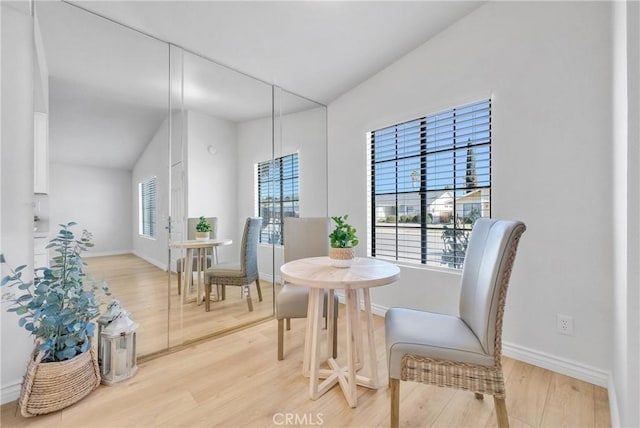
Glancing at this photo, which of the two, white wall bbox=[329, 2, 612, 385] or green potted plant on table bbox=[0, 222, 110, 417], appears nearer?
green potted plant on table bbox=[0, 222, 110, 417]

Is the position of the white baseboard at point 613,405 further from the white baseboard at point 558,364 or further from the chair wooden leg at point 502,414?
the chair wooden leg at point 502,414

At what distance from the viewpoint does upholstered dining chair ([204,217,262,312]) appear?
101 inches

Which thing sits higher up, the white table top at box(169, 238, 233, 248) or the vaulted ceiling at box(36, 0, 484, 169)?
the vaulted ceiling at box(36, 0, 484, 169)

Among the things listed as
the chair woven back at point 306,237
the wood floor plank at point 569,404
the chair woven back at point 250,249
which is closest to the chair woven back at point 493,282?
the wood floor plank at point 569,404

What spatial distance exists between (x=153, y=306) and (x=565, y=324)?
2.98 metres

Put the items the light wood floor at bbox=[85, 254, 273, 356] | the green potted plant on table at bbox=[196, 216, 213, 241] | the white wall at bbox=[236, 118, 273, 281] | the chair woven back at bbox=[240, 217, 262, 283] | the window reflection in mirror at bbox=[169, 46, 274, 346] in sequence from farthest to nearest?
the white wall at bbox=[236, 118, 273, 281] < the chair woven back at bbox=[240, 217, 262, 283] < the green potted plant on table at bbox=[196, 216, 213, 241] < the window reflection in mirror at bbox=[169, 46, 274, 346] < the light wood floor at bbox=[85, 254, 273, 356]

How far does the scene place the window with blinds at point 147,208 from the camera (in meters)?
2.31

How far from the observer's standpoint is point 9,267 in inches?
62.4

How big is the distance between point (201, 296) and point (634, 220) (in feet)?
9.14

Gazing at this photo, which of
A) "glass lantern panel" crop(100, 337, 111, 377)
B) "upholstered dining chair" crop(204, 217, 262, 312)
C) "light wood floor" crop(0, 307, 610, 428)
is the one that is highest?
"upholstered dining chair" crop(204, 217, 262, 312)

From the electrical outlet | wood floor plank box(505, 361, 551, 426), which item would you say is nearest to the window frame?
wood floor plank box(505, 361, 551, 426)

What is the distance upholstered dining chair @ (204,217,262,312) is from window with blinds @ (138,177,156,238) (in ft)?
1.94

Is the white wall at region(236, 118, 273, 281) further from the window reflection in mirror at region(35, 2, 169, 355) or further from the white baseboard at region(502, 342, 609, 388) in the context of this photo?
the white baseboard at region(502, 342, 609, 388)

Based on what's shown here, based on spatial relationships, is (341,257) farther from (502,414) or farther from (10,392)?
(10,392)
